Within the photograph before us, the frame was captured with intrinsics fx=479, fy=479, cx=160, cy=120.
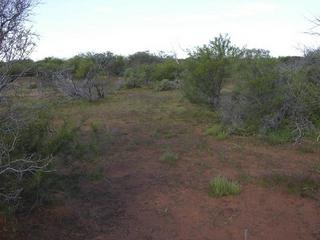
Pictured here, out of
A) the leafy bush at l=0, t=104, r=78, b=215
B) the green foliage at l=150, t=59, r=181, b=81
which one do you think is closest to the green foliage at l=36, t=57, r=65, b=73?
the leafy bush at l=0, t=104, r=78, b=215

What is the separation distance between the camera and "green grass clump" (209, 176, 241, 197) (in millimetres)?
7426

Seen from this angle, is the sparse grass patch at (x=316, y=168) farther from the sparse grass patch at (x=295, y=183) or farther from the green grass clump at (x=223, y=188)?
the green grass clump at (x=223, y=188)

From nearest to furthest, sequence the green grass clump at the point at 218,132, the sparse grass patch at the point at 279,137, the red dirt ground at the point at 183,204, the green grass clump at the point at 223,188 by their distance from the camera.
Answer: the red dirt ground at the point at 183,204 < the green grass clump at the point at 223,188 < the sparse grass patch at the point at 279,137 < the green grass clump at the point at 218,132

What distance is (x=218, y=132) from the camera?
1212 centimetres

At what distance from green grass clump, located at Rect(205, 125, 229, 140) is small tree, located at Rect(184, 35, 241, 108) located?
3.00 meters

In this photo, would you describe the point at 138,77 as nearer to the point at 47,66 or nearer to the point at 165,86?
the point at 165,86

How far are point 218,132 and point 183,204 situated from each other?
519cm

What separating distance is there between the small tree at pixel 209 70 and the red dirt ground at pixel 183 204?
5.19 meters

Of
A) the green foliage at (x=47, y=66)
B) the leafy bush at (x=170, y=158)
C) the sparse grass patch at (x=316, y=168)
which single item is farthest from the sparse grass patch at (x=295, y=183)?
the green foliage at (x=47, y=66)

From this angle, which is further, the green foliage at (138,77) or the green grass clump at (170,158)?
the green foliage at (138,77)

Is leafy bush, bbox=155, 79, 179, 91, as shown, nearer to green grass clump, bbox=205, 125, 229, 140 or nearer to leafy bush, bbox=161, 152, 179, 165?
green grass clump, bbox=205, 125, 229, 140

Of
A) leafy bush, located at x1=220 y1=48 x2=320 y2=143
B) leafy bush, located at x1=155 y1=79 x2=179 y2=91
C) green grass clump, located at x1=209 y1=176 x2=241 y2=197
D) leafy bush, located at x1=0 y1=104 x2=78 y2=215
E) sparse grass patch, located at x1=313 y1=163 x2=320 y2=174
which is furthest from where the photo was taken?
leafy bush, located at x1=155 y1=79 x2=179 y2=91

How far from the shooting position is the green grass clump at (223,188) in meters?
7.43

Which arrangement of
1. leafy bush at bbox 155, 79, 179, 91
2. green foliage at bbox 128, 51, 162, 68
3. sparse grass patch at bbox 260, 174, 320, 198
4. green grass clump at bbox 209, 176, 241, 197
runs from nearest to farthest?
green grass clump at bbox 209, 176, 241, 197 < sparse grass patch at bbox 260, 174, 320, 198 < leafy bush at bbox 155, 79, 179, 91 < green foliage at bbox 128, 51, 162, 68
